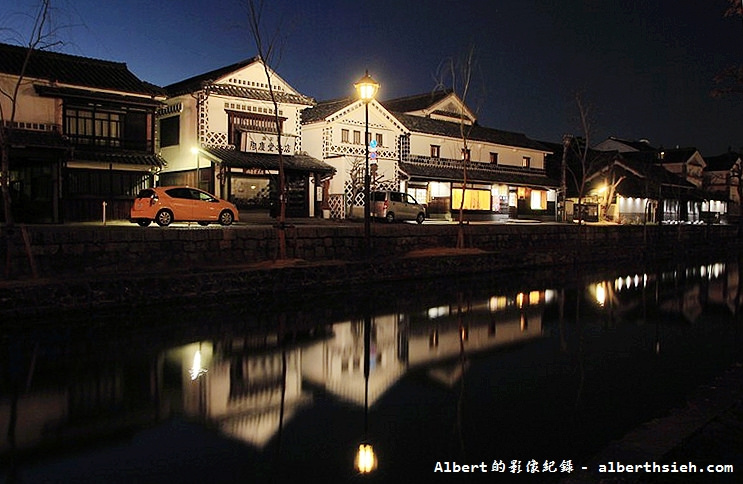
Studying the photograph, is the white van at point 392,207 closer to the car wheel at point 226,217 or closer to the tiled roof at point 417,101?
the car wheel at point 226,217

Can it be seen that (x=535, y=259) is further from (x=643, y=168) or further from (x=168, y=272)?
(x=643, y=168)

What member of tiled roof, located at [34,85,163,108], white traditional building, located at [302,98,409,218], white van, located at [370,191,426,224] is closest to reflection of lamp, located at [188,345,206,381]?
tiled roof, located at [34,85,163,108]

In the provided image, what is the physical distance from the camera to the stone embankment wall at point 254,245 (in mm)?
15062

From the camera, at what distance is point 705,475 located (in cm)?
505

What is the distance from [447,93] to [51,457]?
46.7 meters

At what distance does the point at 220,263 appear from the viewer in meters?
18.1

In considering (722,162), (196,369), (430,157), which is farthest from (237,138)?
(722,162)

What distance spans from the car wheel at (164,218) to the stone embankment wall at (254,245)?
395 cm

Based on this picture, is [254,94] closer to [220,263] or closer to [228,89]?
[228,89]

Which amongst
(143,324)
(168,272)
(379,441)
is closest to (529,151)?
(168,272)

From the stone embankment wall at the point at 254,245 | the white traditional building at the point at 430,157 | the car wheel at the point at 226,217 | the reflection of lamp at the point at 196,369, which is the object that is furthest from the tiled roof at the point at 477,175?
the reflection of lamp at the point at 196,369

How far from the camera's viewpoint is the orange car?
21.7 metres

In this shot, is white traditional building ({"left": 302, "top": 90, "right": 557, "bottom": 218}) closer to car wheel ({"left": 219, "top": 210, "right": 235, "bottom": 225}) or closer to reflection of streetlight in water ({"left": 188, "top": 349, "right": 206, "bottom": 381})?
car wheel ({"left": 219, "top": 210, "right": 235, "bottom": 225})

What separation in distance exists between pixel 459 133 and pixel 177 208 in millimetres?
25954
